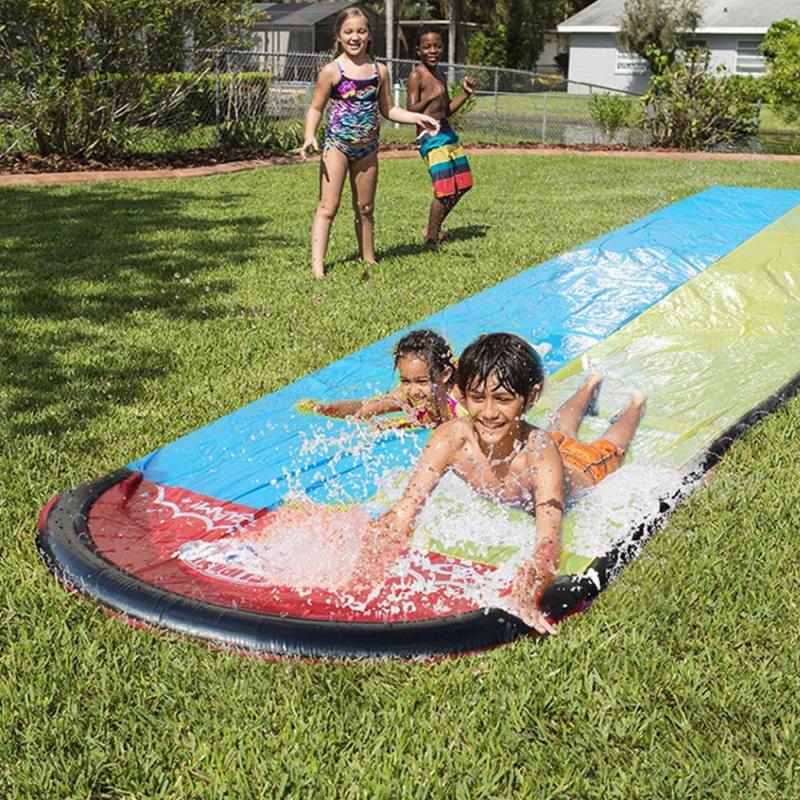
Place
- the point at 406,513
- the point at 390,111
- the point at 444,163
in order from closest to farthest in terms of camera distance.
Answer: the point at 406,513 → the point at 390,111 → the point at 444,163

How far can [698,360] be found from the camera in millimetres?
5066

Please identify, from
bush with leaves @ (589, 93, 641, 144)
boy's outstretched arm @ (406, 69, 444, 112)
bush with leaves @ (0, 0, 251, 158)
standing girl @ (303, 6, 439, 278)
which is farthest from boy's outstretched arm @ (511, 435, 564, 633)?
bush with leaves @ (589, 93, 641, 144)

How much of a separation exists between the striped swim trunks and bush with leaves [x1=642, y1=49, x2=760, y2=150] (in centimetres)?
1073

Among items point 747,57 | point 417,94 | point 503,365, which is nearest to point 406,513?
point 503,365

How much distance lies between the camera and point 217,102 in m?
14.5

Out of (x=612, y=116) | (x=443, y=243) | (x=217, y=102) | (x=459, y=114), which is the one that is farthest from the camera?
(x=459, y=114)

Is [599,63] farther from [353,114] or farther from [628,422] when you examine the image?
[628,422]

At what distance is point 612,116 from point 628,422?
614 inches

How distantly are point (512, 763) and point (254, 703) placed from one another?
2.11ft

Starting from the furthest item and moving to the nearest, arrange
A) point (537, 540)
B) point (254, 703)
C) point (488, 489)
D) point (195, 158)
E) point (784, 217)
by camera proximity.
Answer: point (195, 158) < point (784, 217) < point (488, 489) < point (537, 540) < point (254, 703)

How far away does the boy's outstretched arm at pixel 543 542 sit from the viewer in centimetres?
276

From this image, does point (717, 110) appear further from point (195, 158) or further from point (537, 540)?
point (537, 540)

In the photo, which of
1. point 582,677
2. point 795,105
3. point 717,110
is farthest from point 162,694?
point 795,105

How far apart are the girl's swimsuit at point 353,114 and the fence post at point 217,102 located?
787cm
